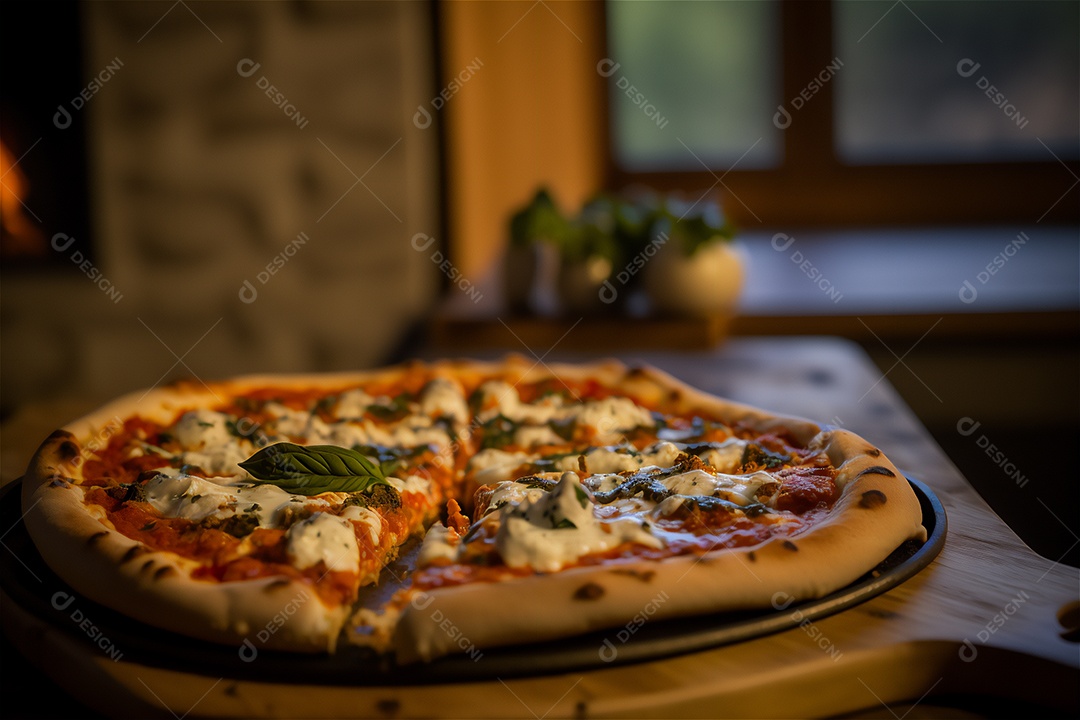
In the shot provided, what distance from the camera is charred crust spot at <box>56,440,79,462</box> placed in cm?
161

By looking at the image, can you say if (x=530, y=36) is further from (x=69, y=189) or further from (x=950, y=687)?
(x=950, y=687)

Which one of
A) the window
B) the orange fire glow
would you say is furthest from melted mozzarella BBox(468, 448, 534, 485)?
the window

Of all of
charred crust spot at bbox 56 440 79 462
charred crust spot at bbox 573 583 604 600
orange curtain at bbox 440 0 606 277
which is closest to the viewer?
charred crust spot at bbox 573 583 604 600

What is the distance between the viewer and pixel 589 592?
1167mm

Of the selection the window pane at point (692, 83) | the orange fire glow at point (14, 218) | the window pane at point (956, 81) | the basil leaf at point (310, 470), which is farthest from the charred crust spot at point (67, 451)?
the window pane at point (956, 81)

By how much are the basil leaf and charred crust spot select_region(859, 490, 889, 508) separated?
665mm

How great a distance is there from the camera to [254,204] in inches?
138

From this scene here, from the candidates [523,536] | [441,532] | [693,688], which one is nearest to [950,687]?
[693,688]

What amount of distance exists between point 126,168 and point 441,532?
2348 mm

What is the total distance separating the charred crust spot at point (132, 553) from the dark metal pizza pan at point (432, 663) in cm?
7

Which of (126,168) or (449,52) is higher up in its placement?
(449,52)

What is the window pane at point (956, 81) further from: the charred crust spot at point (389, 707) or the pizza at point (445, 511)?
the charred crust spot at point (389, 707)

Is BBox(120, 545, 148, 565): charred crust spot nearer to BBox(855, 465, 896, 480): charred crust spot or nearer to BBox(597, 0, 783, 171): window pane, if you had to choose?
BBox(855, 465, 896, 480): charred crust spot

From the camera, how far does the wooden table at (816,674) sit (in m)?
1.08
